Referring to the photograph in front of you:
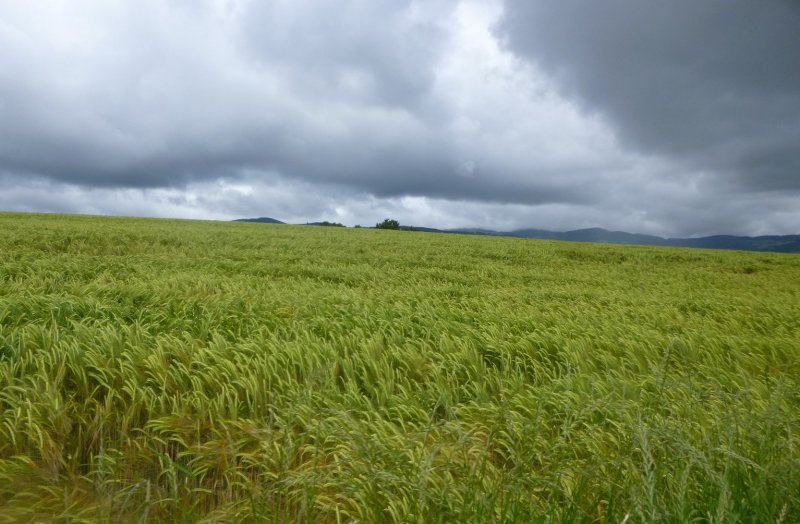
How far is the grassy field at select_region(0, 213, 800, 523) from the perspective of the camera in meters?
2.06

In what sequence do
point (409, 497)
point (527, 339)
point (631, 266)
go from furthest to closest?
point (631, 266), point (527, 339), point (409, 497)

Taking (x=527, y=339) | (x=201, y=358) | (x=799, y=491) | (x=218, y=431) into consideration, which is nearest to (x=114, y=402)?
(x=201, y=358)

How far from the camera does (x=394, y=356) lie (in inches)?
172

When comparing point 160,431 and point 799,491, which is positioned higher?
point 799,491

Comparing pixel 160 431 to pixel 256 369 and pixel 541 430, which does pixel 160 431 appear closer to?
pixel 256 369

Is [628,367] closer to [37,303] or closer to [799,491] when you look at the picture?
[799,491]

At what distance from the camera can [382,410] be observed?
11.3 ft

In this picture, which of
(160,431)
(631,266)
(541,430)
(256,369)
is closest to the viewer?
(541,430)

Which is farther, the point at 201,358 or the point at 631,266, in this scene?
the point at 631,266

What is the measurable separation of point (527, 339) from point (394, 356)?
187cm

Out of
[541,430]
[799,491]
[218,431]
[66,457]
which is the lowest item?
[66,457]

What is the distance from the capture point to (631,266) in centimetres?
1975

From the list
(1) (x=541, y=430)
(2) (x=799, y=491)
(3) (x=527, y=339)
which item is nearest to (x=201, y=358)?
(1) (x=541, y=430)

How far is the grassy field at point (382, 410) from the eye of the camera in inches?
81.3
